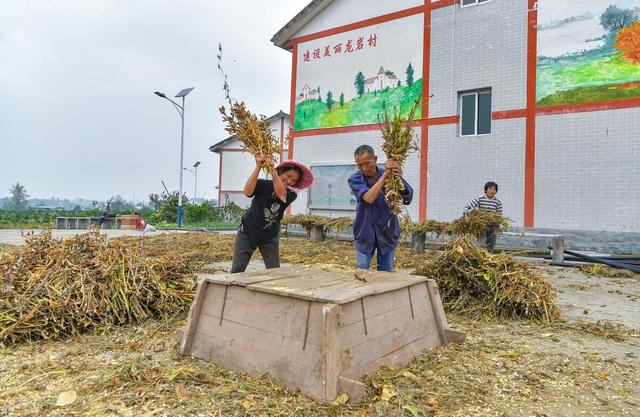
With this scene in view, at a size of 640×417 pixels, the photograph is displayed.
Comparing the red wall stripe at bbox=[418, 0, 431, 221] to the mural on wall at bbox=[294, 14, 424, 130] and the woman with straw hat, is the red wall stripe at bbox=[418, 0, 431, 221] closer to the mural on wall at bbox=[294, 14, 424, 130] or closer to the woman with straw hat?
the mural on wall at bbox=[294, 14, 424, 130]

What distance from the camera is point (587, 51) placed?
9.90 metres

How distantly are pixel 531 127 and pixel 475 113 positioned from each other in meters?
1.62

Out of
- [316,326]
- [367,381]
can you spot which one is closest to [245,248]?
[316,326]

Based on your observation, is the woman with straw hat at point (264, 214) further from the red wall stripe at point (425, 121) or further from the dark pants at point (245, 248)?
the red wall stripe at point (425, 121)

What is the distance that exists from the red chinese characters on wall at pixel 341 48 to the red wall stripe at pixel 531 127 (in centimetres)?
454

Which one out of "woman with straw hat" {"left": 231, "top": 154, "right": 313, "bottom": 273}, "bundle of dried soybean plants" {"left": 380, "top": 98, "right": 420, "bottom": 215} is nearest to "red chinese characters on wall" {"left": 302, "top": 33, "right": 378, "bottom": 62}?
"bundle of dried soybean plants" {"left": 380, "top": 98, "right": 420, "bottom": 215}

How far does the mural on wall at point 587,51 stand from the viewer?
9438 millimetres

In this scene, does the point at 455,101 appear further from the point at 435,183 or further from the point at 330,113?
the point at 330,113

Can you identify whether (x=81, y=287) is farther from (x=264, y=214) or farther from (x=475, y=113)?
(x=475, y=113)

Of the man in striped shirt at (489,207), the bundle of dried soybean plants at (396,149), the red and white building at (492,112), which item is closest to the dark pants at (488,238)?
the man in striped shirt at (489,207)

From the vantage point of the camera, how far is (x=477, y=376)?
277cm

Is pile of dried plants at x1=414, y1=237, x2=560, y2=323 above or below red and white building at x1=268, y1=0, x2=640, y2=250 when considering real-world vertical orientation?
below

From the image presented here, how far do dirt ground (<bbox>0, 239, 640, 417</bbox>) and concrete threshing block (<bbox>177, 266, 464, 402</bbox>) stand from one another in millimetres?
86

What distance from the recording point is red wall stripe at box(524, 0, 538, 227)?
10539mm
